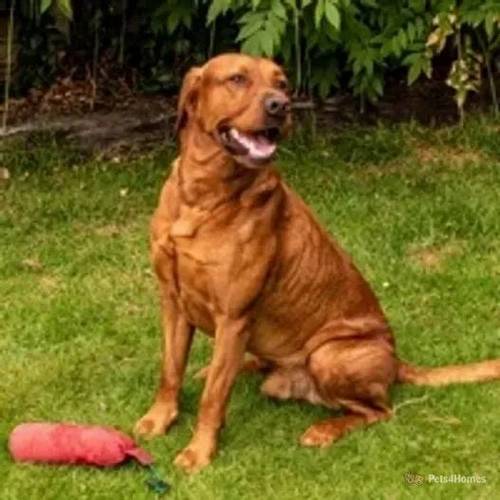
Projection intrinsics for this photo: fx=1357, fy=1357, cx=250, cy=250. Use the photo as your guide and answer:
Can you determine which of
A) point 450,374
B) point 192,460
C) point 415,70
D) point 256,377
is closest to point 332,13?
point 415,70

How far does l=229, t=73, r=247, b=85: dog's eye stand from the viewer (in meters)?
4.66

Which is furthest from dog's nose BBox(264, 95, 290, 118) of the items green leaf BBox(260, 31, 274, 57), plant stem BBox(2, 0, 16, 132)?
plant stem BBox(2, 0, 16, 132)

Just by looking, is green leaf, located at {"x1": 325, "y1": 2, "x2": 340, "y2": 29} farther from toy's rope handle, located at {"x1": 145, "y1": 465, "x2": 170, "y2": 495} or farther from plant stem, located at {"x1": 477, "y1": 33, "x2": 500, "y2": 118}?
toy's rope handle, located at {"x1": 145, "y1": 465, "x2": 170, "y2": 495}

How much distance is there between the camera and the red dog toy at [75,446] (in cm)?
469

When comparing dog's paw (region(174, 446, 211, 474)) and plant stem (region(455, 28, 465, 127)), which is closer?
dog's paw (region(174, 446, 211, 474))

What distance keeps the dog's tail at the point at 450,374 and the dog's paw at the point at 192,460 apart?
0.97 metres

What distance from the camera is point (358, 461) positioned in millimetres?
4852

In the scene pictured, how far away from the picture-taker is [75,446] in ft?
15.4

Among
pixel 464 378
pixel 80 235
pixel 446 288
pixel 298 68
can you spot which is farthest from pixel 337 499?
pixel 298 68

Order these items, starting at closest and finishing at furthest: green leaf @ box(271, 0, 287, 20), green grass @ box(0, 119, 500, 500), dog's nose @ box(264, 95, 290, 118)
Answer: dog's nose @ box(264, 95, 290, 118), green grass @ box(0, 119, 500, 500), green leaf @ box(271, 0, 287, 20)

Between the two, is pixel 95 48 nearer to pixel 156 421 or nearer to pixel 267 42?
pixel 267 42

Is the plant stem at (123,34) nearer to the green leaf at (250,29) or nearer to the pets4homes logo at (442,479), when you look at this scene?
the green leaf at (250,29)

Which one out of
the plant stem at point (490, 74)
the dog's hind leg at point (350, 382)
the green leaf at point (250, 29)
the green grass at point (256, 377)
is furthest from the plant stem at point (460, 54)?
the dog's hind leg at point (350, 382)

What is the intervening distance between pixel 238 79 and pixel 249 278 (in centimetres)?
71
